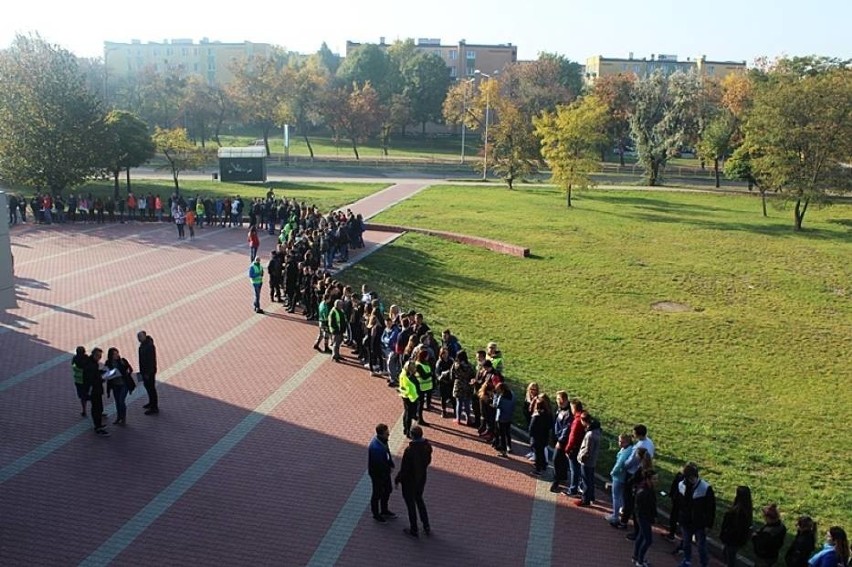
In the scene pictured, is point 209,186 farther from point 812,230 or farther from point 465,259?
point 812,230

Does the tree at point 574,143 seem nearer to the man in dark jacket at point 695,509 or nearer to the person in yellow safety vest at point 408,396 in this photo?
the person in yellow safety vest at point 408,396

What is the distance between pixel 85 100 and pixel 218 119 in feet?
139

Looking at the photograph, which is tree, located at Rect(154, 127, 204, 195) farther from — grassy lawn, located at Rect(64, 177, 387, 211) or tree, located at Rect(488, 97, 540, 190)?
tree, located at Rect(488, 97, 540, 190)

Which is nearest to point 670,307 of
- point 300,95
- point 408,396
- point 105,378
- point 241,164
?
point 408,396

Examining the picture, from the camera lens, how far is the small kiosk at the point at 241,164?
44.8m

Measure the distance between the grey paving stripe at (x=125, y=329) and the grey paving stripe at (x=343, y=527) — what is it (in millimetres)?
7175

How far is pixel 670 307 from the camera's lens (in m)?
21.3

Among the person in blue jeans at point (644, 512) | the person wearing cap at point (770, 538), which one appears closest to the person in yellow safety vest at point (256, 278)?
the person in blue jeans at point (644, 512)

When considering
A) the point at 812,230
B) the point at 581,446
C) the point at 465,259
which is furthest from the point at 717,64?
the point at 581,446

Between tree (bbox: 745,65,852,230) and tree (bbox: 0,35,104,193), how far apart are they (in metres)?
30.8

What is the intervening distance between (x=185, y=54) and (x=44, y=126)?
321ft

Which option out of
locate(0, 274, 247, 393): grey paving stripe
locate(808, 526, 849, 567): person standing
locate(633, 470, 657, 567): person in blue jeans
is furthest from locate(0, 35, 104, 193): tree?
locate(808, 526, 849, 567): person standing

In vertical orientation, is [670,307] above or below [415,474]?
below

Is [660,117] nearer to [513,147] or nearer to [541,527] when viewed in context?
[513,147]
